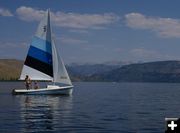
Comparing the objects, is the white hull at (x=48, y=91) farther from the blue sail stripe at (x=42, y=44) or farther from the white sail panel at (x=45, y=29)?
the white sail panel at (x=45, y=29)

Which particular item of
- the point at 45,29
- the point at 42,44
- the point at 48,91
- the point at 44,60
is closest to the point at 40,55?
the point at 44,60

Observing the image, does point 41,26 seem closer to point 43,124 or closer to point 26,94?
point 26,94

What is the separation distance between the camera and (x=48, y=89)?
8219 cm

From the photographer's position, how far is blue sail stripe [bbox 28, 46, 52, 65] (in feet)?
282

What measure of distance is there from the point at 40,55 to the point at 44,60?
5.61 feet

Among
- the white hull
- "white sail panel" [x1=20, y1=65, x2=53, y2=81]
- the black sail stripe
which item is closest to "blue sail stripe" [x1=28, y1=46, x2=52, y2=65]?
the black sail stripe

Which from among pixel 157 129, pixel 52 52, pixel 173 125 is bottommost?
pixel 157 129

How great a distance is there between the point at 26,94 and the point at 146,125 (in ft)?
167

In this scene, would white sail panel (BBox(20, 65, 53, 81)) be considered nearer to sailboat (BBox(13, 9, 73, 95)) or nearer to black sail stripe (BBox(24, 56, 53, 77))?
sailboat (BBox(13, 9, 73, 95))

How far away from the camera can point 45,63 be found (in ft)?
282

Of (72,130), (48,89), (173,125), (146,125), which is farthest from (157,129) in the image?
(48,89)

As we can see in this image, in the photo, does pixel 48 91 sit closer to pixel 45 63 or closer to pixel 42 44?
pixel 45 63

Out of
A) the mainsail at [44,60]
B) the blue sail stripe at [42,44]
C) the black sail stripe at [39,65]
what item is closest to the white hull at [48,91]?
the mainsail at [44,60]

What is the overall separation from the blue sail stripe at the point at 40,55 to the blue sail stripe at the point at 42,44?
2.33ft
